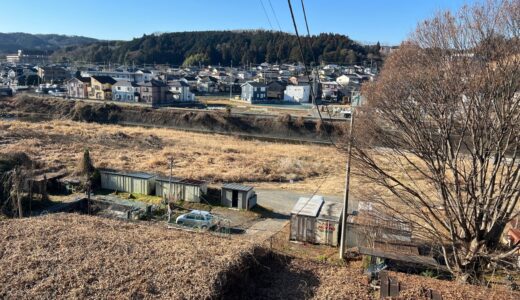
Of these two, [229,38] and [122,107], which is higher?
[229,38]

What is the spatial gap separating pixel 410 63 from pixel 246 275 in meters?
4.80

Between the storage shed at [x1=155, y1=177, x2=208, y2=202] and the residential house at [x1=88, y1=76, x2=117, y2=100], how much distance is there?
1433 inches

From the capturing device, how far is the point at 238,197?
13.8 metres

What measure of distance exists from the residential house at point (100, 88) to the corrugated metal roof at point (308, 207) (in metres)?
40.8

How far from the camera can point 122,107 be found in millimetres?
39656

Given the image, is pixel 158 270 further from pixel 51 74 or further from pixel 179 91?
pixel 51 74

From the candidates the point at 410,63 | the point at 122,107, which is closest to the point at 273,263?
the point at 410,63

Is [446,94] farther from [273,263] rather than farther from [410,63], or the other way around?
[273,263]

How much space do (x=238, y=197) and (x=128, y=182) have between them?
15.5ft

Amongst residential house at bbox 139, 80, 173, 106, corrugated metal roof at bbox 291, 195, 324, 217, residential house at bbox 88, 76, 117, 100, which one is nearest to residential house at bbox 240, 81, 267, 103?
residential house at bbox 139, 80, 173, 106

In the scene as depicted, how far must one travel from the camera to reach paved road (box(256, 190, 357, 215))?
14227 mm

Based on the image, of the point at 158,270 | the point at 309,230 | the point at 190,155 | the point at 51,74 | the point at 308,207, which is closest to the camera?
the point at 158,270

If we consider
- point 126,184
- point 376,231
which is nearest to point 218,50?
point 126,184

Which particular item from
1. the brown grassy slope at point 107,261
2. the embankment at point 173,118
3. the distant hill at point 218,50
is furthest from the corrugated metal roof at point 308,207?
the distant hill at point 218,50
